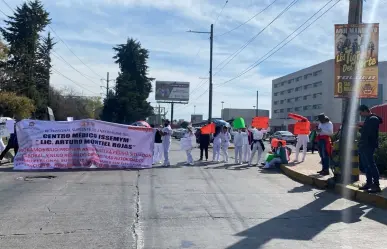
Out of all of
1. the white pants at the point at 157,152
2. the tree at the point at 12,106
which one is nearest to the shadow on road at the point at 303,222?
the white pants at the point at 157,152

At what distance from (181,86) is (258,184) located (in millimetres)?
56316

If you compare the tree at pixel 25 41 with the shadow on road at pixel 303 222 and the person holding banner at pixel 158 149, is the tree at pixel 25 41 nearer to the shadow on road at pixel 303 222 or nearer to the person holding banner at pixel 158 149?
the person holding banner at pixel 158 149

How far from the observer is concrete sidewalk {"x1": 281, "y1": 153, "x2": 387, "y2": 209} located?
9070mm

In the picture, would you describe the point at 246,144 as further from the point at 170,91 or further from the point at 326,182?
the point at 170,91

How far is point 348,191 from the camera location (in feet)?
33.2

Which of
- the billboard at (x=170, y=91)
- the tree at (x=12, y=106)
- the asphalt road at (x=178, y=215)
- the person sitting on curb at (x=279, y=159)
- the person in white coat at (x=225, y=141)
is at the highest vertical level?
the billboard at (x=170, y=91)

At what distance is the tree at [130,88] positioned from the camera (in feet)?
210

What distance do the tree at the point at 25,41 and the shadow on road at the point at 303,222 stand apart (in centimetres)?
4452

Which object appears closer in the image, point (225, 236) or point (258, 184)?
point (225, 236)

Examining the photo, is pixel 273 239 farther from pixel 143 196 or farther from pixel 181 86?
pixel 181 86

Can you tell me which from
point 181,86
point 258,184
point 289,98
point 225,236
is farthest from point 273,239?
point 289,98

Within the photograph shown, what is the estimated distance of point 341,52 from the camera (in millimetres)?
11203

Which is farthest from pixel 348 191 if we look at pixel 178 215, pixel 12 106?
pixel 12 106

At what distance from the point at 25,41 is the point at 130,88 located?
1822cm
